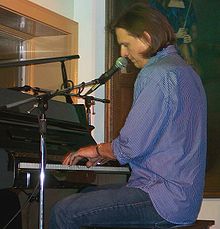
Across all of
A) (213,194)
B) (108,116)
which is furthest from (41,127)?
(213,194)

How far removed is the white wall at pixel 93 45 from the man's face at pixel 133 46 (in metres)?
1.99

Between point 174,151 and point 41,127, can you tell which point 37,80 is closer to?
point 41,127

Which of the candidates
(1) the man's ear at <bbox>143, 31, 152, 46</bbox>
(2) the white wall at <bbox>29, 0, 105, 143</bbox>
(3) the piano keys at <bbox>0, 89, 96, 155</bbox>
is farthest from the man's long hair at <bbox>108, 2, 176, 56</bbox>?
(2) the white wall at <bbox>29, 0, 105, 143</bbox>

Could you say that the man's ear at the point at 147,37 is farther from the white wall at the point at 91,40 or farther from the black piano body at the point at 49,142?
the white wall at the point at 91,40

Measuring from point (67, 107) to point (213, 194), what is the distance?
178cm

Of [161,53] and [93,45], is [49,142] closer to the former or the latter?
[161,53]

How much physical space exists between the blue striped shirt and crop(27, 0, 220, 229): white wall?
215 centimetres

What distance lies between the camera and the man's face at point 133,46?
1.90 metres

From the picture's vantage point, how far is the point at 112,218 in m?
1.76

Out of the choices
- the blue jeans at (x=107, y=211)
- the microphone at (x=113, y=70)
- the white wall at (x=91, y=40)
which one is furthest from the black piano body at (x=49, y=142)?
the white wall at (x=91, y=40)

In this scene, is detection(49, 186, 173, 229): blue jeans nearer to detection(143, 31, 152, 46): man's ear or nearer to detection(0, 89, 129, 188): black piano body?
detection(0, 89, 129, 188): black piano body

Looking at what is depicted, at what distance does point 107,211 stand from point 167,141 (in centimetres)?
32

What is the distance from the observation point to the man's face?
6.23 ft

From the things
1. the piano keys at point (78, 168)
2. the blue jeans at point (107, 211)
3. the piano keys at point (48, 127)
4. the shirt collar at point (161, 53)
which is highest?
the shirt collar at point (161, 53)
